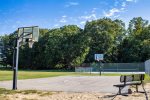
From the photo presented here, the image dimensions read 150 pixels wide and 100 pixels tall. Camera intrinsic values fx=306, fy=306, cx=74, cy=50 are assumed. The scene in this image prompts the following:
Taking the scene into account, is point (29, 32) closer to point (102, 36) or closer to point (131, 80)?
point (131, 80)

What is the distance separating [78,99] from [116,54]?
6852 cm

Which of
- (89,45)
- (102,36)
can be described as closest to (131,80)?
(102,36)

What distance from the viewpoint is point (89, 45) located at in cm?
7675

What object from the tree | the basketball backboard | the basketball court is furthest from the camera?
the tree

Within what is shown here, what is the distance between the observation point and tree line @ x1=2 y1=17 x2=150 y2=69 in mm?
74688

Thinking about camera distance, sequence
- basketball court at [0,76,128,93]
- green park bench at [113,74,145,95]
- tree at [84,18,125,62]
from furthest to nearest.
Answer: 1. tree at [84,18,125,62]
2. basketball court at [0,76,128,93]
3. green park bench at [113,74,145,95]

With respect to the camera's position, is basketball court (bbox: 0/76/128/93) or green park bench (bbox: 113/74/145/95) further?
basketball court (bbox: 0/76/128/93)

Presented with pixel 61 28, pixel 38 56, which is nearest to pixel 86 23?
pixel 61 28

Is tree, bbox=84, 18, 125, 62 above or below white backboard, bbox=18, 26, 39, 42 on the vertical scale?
above

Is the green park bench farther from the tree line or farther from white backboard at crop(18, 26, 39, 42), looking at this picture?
the tree line

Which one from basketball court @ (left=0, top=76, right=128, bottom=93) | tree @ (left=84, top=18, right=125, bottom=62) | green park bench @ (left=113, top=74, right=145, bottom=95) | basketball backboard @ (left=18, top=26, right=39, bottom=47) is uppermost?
tree @ (left=84, top=18, right=125, bottom=62)

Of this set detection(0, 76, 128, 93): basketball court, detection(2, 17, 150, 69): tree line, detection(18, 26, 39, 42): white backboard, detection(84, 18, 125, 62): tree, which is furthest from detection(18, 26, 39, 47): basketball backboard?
detection(84, 18, 125, 62): tree

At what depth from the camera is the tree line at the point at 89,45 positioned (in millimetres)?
74688

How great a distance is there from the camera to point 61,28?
81000mm
